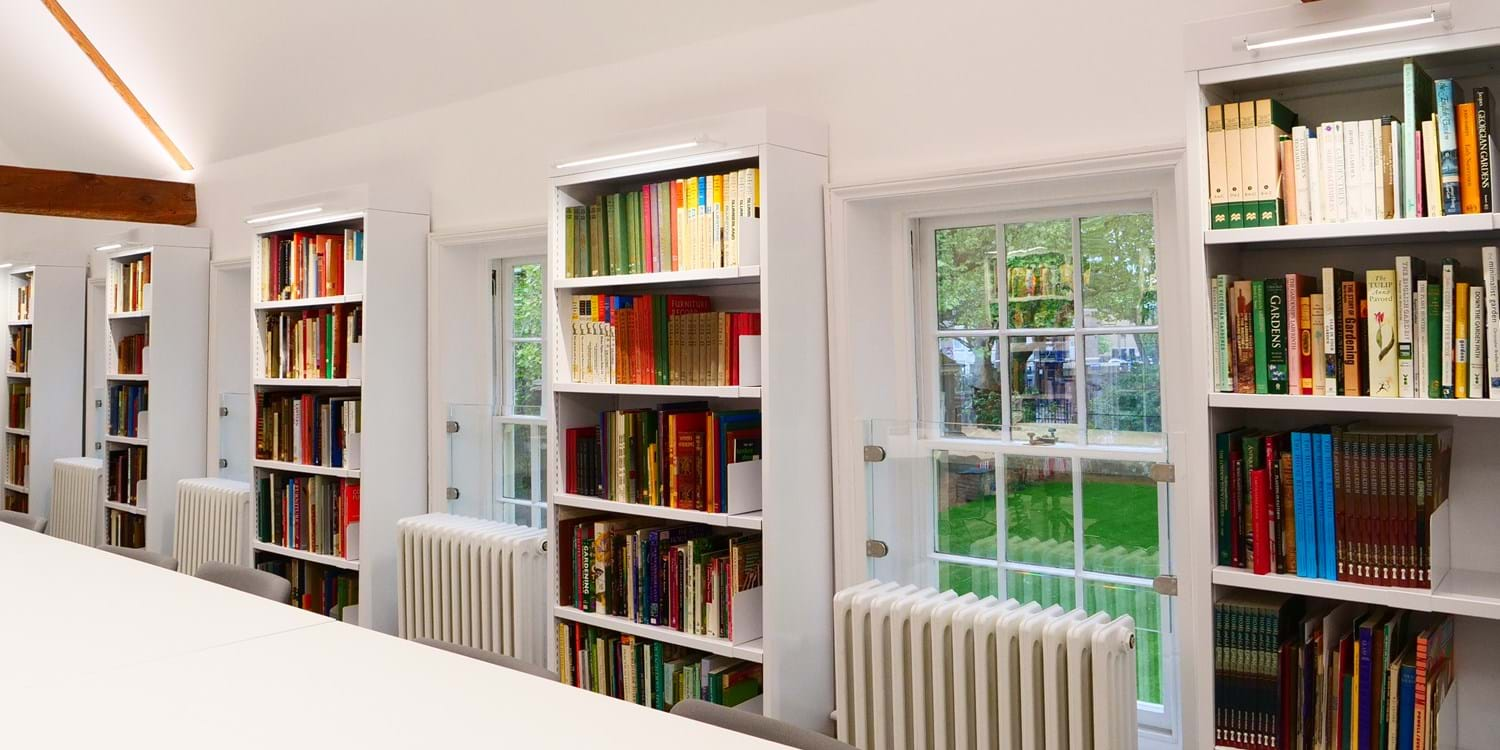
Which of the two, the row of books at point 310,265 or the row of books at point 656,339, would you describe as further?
the row of books at point 310,265

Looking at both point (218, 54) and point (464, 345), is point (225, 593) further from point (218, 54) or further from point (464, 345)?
point (218, 54)

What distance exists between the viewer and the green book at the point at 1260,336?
2191mm

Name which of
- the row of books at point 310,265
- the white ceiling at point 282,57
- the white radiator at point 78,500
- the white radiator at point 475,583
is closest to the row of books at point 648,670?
the white radiator at point 475,583

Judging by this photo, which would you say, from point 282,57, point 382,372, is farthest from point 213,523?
point 282,57

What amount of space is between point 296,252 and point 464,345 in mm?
947

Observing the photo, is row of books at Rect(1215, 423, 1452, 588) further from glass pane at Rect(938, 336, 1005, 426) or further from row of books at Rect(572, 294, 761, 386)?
row of books at Rect(572, 294, 761, 386)

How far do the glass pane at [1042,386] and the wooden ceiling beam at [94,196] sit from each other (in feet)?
15.7

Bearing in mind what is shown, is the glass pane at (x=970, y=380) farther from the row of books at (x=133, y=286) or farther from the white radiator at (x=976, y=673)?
the row of books at (x=133, y=286)

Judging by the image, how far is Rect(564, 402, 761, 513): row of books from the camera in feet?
10.2

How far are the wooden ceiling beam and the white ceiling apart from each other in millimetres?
279

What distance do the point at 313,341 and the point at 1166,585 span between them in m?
3.69

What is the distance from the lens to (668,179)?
11.6 feet

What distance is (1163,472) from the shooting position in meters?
2.59

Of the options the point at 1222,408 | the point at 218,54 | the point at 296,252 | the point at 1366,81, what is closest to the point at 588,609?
the point at 1222,408
